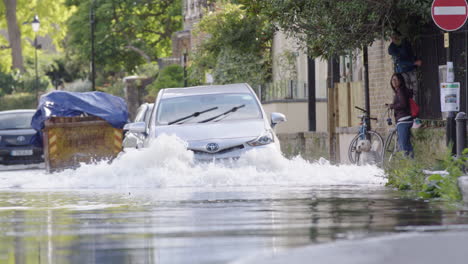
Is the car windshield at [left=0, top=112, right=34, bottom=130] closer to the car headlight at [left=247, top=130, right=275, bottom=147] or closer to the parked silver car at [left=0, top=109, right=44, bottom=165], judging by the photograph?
the parked silver car at [left=0, top=109, right=44, bottom=165]

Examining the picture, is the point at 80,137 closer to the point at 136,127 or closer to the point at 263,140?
the point at 136,127

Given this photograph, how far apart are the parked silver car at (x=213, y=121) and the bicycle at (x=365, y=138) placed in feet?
10.7

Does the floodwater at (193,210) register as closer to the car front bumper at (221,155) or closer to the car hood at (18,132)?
the car front bumper at (221,155)

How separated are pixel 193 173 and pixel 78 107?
39.3 feet

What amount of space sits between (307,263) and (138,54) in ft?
253

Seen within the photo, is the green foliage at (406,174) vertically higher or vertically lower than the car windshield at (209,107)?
lower

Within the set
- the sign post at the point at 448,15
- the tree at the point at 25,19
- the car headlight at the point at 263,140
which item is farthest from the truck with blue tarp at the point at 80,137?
the tree at the point at 25,19

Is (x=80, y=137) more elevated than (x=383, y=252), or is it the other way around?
(x=80, y=137)

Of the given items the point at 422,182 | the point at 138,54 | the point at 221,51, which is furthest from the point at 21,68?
the point at 422,182

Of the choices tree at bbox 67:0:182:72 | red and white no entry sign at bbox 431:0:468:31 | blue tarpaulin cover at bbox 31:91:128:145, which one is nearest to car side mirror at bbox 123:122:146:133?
red and white no entry sign at bbox 431:0:468:31

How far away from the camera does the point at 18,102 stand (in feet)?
247

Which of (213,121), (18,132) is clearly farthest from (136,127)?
(18,132)

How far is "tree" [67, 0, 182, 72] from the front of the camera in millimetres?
78062

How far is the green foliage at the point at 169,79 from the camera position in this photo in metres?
59.1
